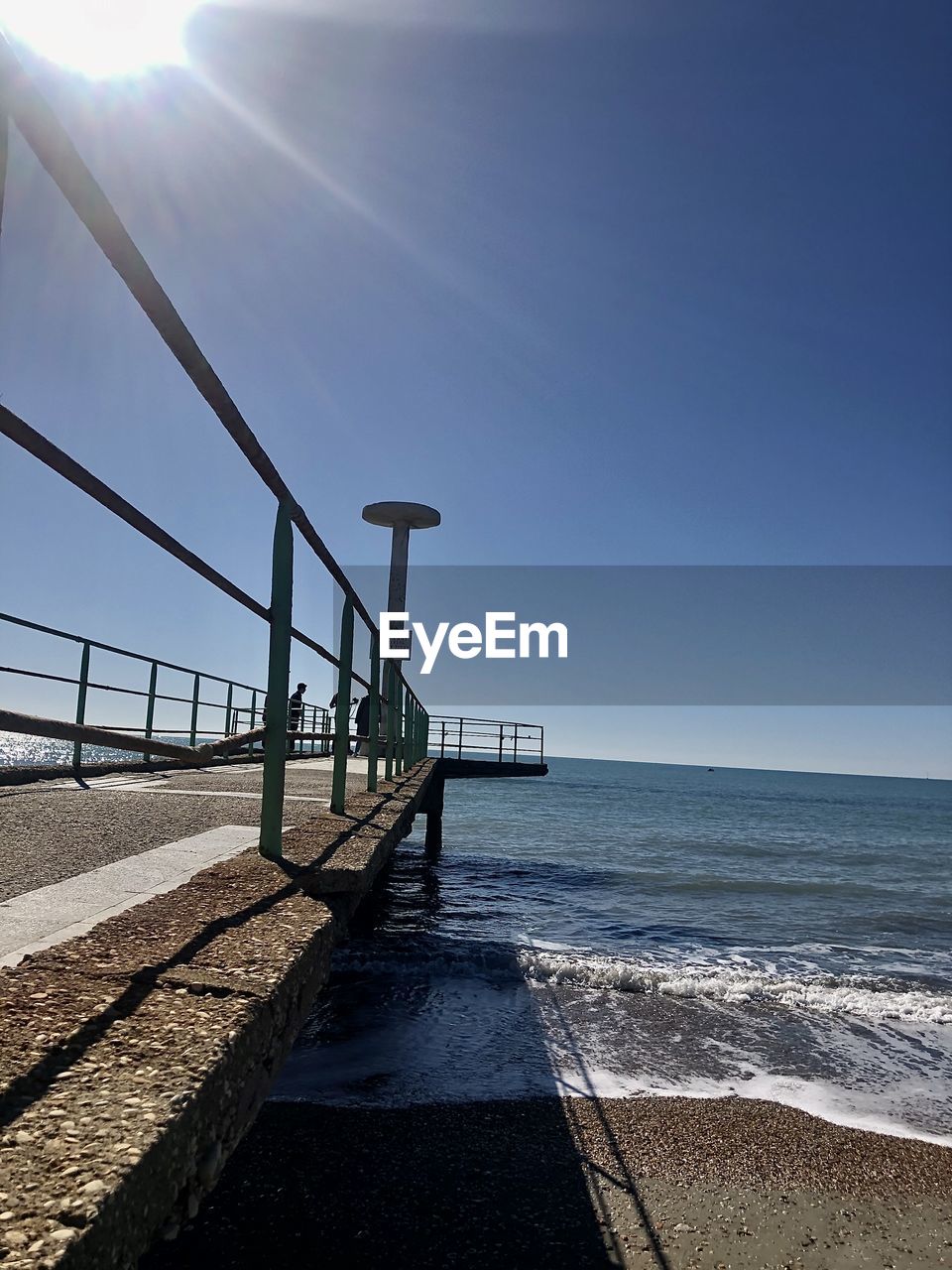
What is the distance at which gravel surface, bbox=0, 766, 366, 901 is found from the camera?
3014 mm

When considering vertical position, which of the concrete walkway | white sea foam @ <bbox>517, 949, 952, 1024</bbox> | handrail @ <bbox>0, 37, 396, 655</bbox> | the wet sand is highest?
handrail @ <bbox>0, 37, 396, 655</bbox>

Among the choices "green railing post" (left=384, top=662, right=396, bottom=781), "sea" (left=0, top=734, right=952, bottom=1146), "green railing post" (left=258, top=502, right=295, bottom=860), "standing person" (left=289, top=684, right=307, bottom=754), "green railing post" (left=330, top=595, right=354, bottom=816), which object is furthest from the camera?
"standing person" (left=289, top=684, right=307, bottom=754)

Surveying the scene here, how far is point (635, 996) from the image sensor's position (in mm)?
7488

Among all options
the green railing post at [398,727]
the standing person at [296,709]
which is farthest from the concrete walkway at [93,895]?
the standing person at [296,709]

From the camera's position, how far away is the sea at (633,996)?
5.28 meters

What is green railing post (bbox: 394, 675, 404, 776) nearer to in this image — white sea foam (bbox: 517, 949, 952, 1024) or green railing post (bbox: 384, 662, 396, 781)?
green railing post (bbox: 384, 662, 396, 781)

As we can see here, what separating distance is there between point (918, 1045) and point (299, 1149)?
17.4 ft

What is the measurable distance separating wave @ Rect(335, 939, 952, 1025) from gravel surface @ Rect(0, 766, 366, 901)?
8.23 ft

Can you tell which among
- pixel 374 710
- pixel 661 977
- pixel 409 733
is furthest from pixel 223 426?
pixel 409 733

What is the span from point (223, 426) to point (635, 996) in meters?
6.96

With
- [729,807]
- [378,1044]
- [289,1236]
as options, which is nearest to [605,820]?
[729,807]

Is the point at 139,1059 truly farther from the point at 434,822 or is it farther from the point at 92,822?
the point at 434,822

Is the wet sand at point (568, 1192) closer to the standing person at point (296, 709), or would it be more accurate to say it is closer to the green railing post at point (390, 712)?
the green railing post at point (390, 712)

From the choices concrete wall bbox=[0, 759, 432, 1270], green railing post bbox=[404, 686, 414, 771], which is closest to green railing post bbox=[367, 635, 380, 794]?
concrete wall bbox=[0, 759, 432, 1270]
